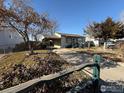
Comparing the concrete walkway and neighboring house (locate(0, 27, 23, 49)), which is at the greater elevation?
neighboring house (locate(0, 27, 23, 49))

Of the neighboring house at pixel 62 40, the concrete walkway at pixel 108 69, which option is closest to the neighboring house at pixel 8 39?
the neighboring house at pixel 62 40

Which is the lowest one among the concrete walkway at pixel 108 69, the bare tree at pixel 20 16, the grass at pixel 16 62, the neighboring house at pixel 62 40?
the concrete walkway at pixel 108 69

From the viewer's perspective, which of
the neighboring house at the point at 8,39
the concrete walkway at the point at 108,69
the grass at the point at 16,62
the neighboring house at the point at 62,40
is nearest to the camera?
the concrete walkway at the point at 108,69

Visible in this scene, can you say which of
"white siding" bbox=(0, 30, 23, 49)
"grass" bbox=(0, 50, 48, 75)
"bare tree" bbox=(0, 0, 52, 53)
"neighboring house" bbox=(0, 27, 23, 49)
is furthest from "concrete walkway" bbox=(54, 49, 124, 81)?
"white siding" bbox=(0, 30, 23, 49)

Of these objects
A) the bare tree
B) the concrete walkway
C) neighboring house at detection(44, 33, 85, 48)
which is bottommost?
the concrete walkway

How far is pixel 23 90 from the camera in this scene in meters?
1.82

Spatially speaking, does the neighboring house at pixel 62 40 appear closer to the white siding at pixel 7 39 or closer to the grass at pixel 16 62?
the white siding at pixel 7 39

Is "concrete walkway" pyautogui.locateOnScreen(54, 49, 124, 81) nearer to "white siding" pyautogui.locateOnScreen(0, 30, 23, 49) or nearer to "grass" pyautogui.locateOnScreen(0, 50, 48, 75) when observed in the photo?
"grass" pyautogui.locateOnScreen(0, 50, 48, 75)

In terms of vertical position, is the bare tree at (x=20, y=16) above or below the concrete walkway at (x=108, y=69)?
above

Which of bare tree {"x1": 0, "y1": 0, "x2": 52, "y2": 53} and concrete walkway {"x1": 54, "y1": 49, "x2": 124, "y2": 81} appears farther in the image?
bare tree {"x1": 0, "y1": 0, "x2": 52, "y2": 53}

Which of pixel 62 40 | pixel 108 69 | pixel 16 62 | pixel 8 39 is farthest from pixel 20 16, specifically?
pixel 62 40

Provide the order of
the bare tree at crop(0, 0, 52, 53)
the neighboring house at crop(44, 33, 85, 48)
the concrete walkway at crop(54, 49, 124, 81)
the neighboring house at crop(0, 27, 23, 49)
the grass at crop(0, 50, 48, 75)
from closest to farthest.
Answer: the concrete walkway at crop(54, 49, 124, 81)
the grass at crop(0, 50, 48, 75)
the bare tree at crop(0, 0, 52, 53)
the neighboring house at crop(0, 27, 23, 49)
the neighboring house at crop(44, 33, 85, 48)

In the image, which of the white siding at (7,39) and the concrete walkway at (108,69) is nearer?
the concrete walkway at (108,69)

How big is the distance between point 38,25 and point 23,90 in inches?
546
